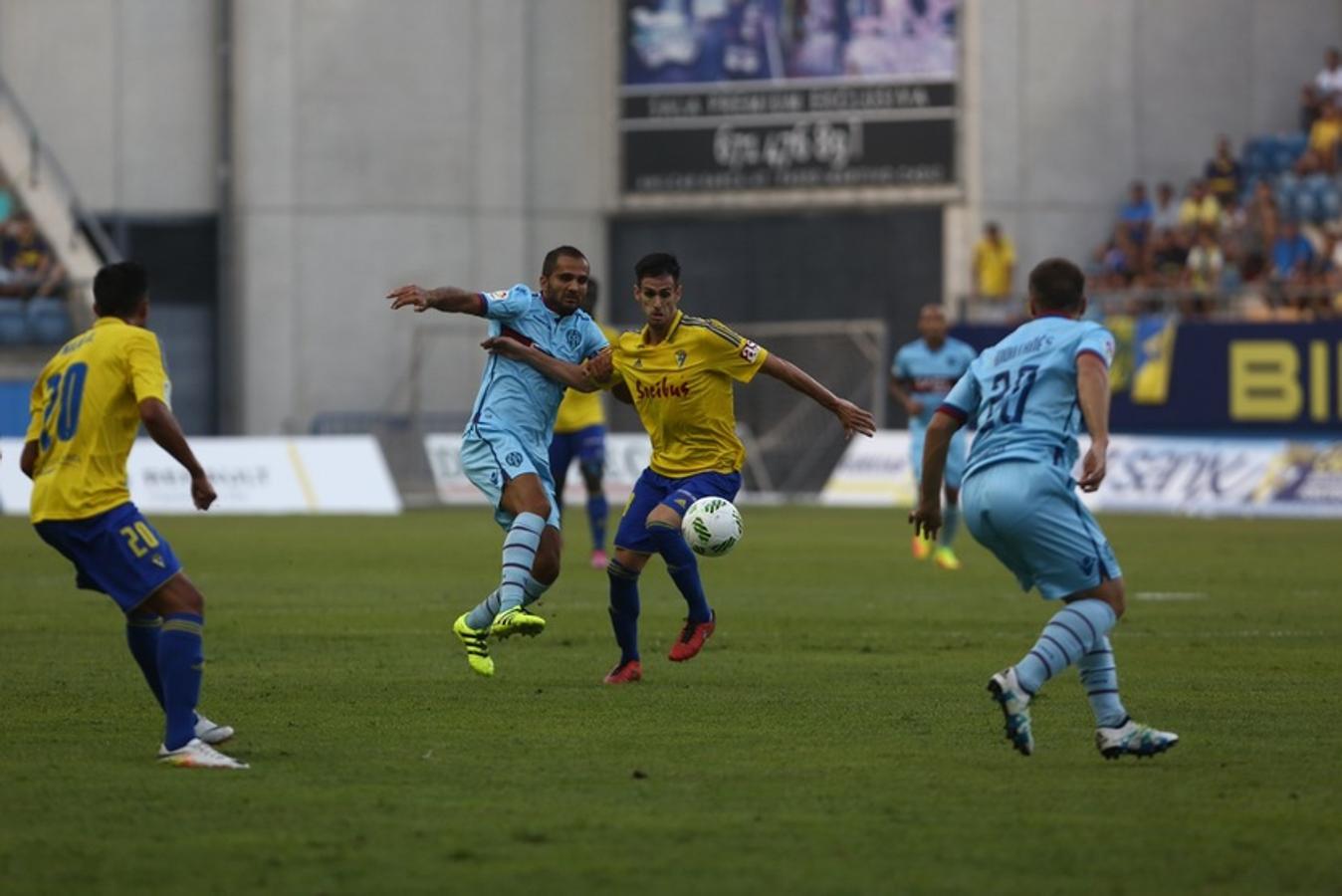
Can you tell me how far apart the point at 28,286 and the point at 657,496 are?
28769 millimetres

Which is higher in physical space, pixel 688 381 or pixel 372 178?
pixel 372 178

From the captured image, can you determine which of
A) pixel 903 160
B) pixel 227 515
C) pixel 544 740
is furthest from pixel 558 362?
pixel 903 160

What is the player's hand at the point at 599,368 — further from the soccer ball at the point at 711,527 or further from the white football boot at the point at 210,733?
the white football boot at the point at 210,733

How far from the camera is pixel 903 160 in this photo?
39938 mm

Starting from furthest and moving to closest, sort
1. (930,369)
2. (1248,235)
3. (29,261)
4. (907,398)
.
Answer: (29,261), (1248,235), (930,369), (907,398)

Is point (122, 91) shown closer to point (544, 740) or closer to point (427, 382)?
point (427, 382)

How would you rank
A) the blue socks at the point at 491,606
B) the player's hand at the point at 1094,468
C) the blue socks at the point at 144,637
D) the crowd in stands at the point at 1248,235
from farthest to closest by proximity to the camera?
the crowd in stands at the point at 1248,235 < the blue socks at the point at 491,606 < the blue socks at the point at 144,637 < the player's hand at the point at 1094,468

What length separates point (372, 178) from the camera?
41438mm

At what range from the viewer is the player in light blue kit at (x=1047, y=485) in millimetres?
9289

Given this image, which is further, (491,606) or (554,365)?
(554,365)

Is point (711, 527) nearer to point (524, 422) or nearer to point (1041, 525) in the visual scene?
point (524, 422)

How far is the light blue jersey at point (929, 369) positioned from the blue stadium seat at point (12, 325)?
64.1 ft

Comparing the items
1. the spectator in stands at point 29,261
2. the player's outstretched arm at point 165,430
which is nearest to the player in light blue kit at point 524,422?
the player's outstretched arm at point 165,430

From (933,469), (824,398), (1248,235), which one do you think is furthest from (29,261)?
(933,469)
